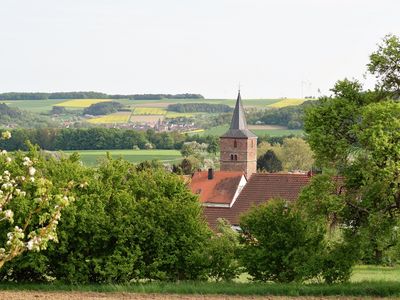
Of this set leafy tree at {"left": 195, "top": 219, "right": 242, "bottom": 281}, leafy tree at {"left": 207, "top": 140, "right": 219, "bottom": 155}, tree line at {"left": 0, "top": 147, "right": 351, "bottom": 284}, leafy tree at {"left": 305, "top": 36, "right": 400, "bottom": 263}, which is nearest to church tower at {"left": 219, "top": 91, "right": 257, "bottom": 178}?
leafy tree at {"left": 207, "top": 140, "right": 219, "bottom": 155}

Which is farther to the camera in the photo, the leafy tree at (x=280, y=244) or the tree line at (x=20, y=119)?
the tree line at (x=20, y=119)

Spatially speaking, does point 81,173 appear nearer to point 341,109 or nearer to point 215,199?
point 341,109

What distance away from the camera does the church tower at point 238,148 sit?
9544cm

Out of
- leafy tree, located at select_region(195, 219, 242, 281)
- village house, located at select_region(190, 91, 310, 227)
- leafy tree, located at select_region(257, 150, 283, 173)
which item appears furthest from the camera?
leafy tree, located at select_region(257, 150, 283, 173)

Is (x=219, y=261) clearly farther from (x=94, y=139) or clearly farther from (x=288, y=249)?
(x=94, y=139)

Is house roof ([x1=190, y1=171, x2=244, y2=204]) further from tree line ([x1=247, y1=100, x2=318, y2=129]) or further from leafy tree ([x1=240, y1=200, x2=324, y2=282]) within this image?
tree line ([x1=247, y1=100, x2=318, y2=129])

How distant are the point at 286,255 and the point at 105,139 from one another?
119m

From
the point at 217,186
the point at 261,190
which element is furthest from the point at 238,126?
the point at 261,190

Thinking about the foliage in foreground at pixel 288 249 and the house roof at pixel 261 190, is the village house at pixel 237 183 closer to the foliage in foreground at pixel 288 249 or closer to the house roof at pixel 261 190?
the house roof at pixel 261 190

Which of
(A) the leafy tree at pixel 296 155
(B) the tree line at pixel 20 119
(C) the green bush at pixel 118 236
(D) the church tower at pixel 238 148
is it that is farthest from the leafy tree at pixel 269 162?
(C) the green bush at pixel 118 236

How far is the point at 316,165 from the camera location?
25.1 metres

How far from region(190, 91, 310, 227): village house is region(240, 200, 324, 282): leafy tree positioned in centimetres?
2317

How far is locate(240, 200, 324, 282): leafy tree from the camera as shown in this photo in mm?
25984

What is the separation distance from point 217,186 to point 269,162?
113 ft
